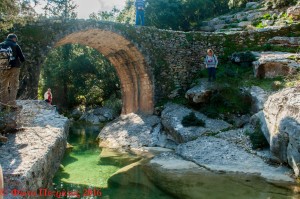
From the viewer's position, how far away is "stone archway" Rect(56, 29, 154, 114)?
50.7 ft

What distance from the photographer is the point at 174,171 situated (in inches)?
337

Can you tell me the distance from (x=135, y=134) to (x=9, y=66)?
774 cm

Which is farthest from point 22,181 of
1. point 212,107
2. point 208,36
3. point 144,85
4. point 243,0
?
point 243,0

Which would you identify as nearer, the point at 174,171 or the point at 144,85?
the point at 174,171

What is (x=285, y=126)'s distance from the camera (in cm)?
804

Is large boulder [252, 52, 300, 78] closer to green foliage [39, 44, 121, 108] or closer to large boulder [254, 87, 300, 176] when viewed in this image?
large boulder [254, 87, 300, 176]

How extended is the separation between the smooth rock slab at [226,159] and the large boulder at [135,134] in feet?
8.18

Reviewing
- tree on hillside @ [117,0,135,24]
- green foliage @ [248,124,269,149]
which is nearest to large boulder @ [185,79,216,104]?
green foliage @ [248,124,269,149]

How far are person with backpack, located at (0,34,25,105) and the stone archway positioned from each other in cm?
694

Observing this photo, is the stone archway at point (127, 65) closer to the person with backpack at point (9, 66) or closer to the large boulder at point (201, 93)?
the large boulder at point (201, 93)

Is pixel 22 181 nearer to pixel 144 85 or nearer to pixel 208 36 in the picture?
pixel 144 85

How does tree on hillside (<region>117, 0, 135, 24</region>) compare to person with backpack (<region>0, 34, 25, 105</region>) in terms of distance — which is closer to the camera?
person with backpack (<region>0, 34, 25, 105</region>)

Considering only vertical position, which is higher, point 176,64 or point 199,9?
point 199,9

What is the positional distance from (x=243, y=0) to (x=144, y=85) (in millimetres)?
20213
